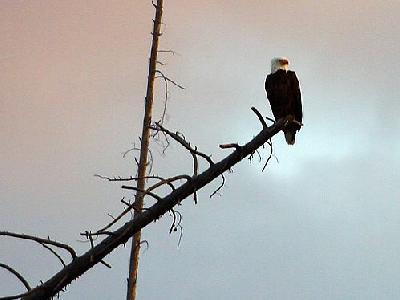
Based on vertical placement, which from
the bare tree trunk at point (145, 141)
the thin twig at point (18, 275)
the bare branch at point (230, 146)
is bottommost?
the thin twig at point (18, 275)

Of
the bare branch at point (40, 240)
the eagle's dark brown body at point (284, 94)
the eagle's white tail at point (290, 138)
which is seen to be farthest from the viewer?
the eagle's white tail at point (290, 138)

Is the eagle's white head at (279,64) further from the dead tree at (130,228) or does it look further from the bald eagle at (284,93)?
the dead tree at (130,228)

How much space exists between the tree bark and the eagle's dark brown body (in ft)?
14.6

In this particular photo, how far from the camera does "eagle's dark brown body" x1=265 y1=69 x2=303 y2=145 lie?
27.9ft

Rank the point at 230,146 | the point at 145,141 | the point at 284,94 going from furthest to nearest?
the point at 145,141, the point at 284,94, the point at 230,146

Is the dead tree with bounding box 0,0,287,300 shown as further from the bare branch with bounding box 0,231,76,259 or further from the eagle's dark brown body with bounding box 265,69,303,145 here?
the eagle's dark brown body with bounding box 265,69,303,145

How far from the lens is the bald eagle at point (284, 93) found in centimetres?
852

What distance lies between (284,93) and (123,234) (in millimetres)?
5366

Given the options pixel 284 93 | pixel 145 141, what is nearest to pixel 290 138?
pixel 284 93

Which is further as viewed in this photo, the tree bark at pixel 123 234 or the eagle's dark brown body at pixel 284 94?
the eagle's dark brown body at pixel 284 94

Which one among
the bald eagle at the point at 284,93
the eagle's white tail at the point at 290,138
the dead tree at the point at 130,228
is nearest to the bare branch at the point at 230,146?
the dead tree at the point at 130,228

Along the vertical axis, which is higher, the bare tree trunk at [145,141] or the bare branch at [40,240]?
the bare tree trunk at [145,141]

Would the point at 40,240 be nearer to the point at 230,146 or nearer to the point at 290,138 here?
the point at 230,146

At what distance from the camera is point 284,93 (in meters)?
8.64
